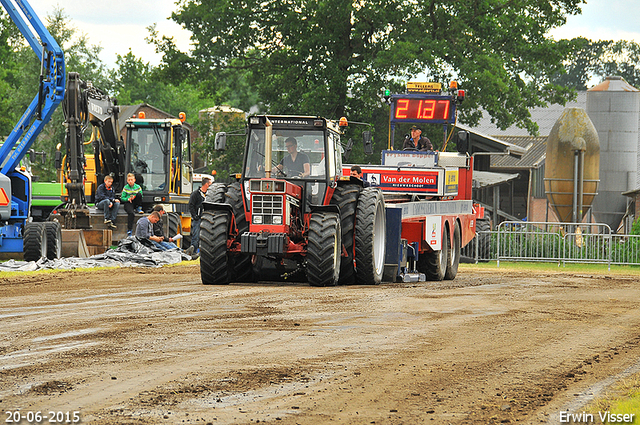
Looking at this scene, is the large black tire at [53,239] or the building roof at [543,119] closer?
the large black tire at [53,239]

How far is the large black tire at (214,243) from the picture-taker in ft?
43.9

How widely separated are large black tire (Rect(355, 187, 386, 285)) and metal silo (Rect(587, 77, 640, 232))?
93.3 ft

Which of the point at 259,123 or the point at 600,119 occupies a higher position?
the point at 600,119

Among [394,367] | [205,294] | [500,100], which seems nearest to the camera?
[394,367]

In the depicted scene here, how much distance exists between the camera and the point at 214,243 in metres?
13.4

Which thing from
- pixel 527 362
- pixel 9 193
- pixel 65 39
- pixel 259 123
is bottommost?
pixel 527 362

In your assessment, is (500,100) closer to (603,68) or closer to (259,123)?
(259,123)

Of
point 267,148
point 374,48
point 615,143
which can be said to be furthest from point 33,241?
point 615,143

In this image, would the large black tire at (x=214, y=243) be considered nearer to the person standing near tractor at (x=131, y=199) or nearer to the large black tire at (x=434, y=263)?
the large black tire at (x=434, y=263)

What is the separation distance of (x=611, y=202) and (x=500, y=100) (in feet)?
33.6

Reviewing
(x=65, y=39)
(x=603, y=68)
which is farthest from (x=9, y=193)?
(x=603, y=68)

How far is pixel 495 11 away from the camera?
34812 millimetres

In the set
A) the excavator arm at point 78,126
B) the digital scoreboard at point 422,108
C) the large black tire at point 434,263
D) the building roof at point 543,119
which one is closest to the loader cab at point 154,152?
the excavator arm at point 78,126

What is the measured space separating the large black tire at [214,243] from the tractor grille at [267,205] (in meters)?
0.58
